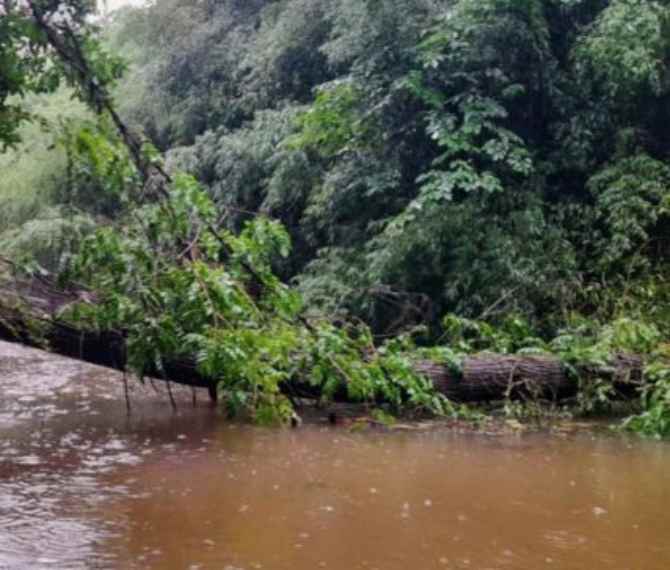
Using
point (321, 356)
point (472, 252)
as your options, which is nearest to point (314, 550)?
point (321, 356)

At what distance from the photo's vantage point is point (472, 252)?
33.2 feet

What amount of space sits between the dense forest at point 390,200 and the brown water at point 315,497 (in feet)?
1.70

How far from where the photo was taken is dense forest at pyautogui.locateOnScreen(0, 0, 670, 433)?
623 centimetres

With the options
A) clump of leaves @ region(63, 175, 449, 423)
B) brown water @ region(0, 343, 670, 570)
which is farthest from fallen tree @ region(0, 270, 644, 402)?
brown water @ region(0, 343, 670, 570)

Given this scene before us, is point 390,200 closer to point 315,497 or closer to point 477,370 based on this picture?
point 477,370

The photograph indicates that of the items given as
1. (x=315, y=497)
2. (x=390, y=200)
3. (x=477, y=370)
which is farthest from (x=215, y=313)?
(x=390, y=200)

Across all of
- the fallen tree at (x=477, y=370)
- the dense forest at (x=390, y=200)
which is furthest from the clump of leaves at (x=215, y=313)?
the fallen tree at (x=477, y=370)

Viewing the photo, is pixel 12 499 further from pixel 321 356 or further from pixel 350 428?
pixel 350 428

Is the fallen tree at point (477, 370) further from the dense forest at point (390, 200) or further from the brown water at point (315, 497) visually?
the brown water at point (315, 497)

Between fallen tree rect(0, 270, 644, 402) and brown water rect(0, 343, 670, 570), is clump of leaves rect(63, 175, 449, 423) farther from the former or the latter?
brown water rect(0, 343, 670, 570)

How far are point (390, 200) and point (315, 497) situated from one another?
6.81 m

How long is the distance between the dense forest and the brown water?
0.52 meters

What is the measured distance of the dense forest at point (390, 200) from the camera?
20.4 ft

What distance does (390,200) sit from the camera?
11.8 metres
